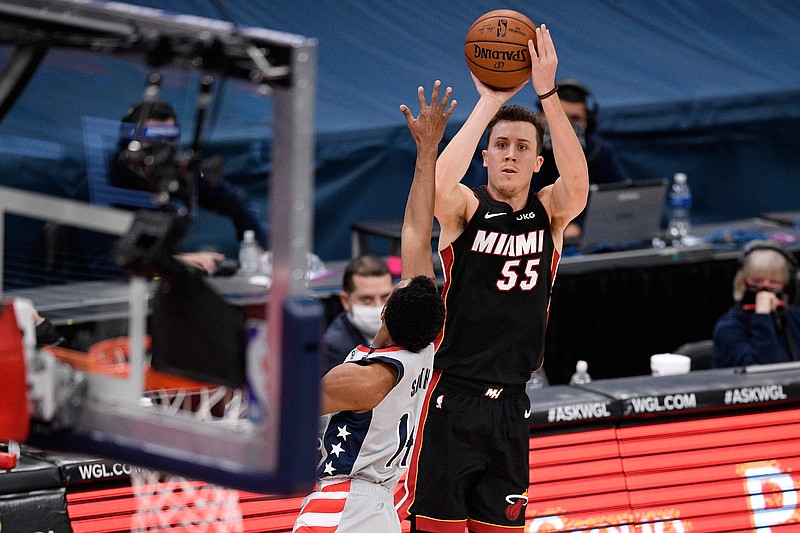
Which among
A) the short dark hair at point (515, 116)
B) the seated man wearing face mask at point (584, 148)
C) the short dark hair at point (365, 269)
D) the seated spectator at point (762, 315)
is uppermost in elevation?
the seated man wearing face mask at point (584, 148)

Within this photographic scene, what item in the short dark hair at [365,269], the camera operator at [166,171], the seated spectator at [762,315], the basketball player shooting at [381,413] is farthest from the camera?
the seated spectator at [762,315]

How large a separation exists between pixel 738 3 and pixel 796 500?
7.79 metres

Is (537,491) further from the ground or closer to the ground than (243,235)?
closer to the ground

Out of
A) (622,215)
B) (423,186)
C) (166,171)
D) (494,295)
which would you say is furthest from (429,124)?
(622,215)

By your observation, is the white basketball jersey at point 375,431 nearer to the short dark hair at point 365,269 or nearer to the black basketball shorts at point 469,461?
the black basketball shorts at point 469,461

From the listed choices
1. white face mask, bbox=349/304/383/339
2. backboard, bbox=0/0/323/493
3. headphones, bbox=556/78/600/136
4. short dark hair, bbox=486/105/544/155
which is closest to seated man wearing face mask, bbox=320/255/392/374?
white face mask, bbox=349/304/383/339

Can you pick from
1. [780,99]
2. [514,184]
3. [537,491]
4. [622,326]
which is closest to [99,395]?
[514,184]

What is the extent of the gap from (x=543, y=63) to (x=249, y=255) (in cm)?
218

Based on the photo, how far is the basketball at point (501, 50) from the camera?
16.8 feet

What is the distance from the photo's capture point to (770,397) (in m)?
6.49

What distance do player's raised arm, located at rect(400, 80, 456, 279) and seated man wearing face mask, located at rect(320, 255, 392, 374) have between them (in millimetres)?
1555

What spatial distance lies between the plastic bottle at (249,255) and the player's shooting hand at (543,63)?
6.51 feet

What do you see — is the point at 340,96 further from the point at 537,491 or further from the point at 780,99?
the point at 537,491

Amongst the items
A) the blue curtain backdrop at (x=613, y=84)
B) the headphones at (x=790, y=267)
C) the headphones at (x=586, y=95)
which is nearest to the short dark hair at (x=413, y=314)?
the headphones at (x=790, y=267)
